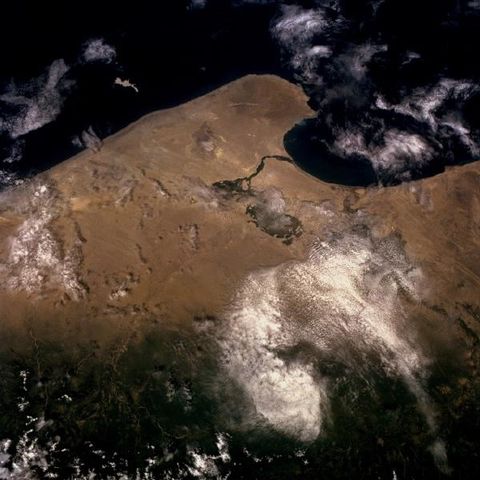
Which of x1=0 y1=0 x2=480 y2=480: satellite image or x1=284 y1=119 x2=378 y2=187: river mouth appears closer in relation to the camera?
x1=0 y1=0 x2=480 y2=480: satellite image

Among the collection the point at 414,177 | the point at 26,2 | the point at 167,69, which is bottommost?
the point at 414,177

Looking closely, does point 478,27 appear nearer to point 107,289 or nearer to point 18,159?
point 107,289

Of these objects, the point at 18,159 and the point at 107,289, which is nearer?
the point at 107,289

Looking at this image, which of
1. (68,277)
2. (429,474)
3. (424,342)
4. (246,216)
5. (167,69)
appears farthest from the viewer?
(167,69)

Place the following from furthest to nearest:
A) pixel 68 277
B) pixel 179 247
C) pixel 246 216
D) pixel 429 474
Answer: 1. pixel 246 216
2. pixel 179 247
3. pixel 68 277
4. pixel 429 474

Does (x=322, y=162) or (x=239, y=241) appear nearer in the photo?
(x=239, y=241)

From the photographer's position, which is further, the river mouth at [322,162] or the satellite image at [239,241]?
the river mouth at [322,162]

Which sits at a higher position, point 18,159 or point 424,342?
point 18,159

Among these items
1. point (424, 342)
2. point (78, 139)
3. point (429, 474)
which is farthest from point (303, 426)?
point (78, 139)
